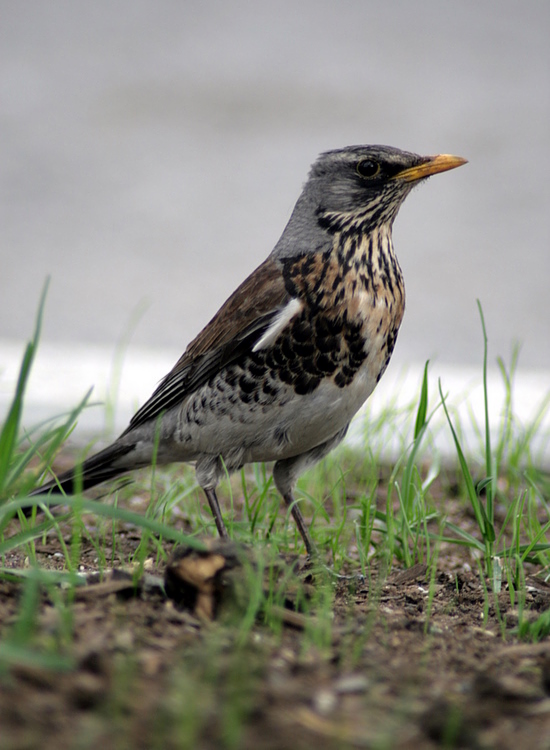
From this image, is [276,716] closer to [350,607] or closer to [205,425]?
[350,607]

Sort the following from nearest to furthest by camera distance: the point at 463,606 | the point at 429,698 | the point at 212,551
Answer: the point at 429,698 → the point at 212,551 → the point at 463,606

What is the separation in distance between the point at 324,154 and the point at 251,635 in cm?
245

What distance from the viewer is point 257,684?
1.66 metres

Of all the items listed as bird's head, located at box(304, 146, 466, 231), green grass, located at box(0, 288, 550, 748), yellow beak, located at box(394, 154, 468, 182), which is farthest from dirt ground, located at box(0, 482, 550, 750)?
yellow beak, located at box(394, 154, 468, 182)

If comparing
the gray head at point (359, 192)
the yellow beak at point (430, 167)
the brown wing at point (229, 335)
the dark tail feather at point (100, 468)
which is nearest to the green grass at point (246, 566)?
the dark tail feather at point (100, 468)

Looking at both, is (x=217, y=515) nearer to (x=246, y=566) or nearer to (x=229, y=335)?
(x=229, y=335)

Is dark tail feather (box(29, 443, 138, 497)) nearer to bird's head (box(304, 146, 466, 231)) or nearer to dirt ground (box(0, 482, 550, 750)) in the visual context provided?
bird's head (box(304, 146, 466, 231))

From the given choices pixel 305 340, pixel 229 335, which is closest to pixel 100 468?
pixel 229 335

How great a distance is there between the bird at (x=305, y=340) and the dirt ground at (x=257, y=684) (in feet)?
3.76

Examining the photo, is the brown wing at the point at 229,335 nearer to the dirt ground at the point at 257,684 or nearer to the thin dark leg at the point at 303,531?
the thin dark leg at the point at 303,531

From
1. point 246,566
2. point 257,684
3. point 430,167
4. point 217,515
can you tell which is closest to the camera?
point 257,684

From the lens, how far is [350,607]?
2.83 metres

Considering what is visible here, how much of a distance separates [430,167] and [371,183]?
0.81 feet

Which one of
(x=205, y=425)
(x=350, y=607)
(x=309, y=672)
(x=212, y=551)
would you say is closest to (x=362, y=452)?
(x=205, y=425)
